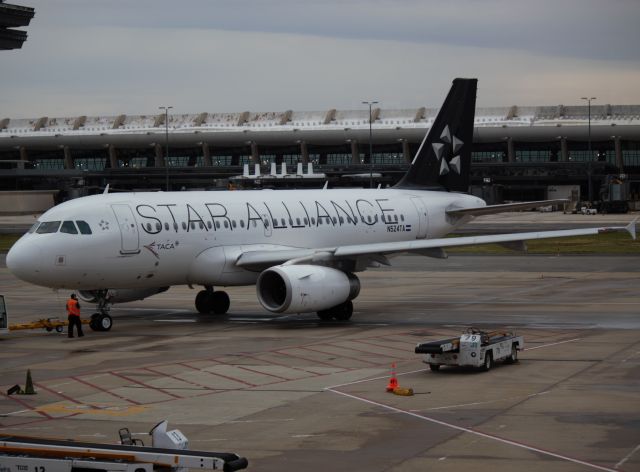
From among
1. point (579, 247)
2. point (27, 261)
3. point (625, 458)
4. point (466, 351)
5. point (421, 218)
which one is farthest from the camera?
point (579, 247)

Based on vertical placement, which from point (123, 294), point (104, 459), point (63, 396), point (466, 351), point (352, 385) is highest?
point (123, 294)

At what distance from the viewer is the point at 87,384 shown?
28.3 meters

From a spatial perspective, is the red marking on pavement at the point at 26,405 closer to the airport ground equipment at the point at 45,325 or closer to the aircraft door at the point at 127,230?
the airport ground equipment at the point at 45,325

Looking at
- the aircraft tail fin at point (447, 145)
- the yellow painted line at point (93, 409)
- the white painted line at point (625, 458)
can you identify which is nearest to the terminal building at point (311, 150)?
the aircraft tail fin at point (447, 145)

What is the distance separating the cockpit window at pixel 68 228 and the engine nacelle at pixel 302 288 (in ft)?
21.6

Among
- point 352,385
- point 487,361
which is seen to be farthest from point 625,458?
point 487,361

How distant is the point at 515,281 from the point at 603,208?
73189mm

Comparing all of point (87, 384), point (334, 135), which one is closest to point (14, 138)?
point (334, 135)

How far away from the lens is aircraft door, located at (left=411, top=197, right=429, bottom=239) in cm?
4847

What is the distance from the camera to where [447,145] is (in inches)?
1997

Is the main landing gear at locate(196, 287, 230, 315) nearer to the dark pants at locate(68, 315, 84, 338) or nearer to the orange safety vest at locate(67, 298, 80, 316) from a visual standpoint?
the dark pants at locate(68, 315, 84, 338)

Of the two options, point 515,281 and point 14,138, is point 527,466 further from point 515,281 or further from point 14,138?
point 14,138

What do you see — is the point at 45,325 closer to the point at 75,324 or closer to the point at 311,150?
the point at 75,324

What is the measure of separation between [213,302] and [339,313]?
231 inches
